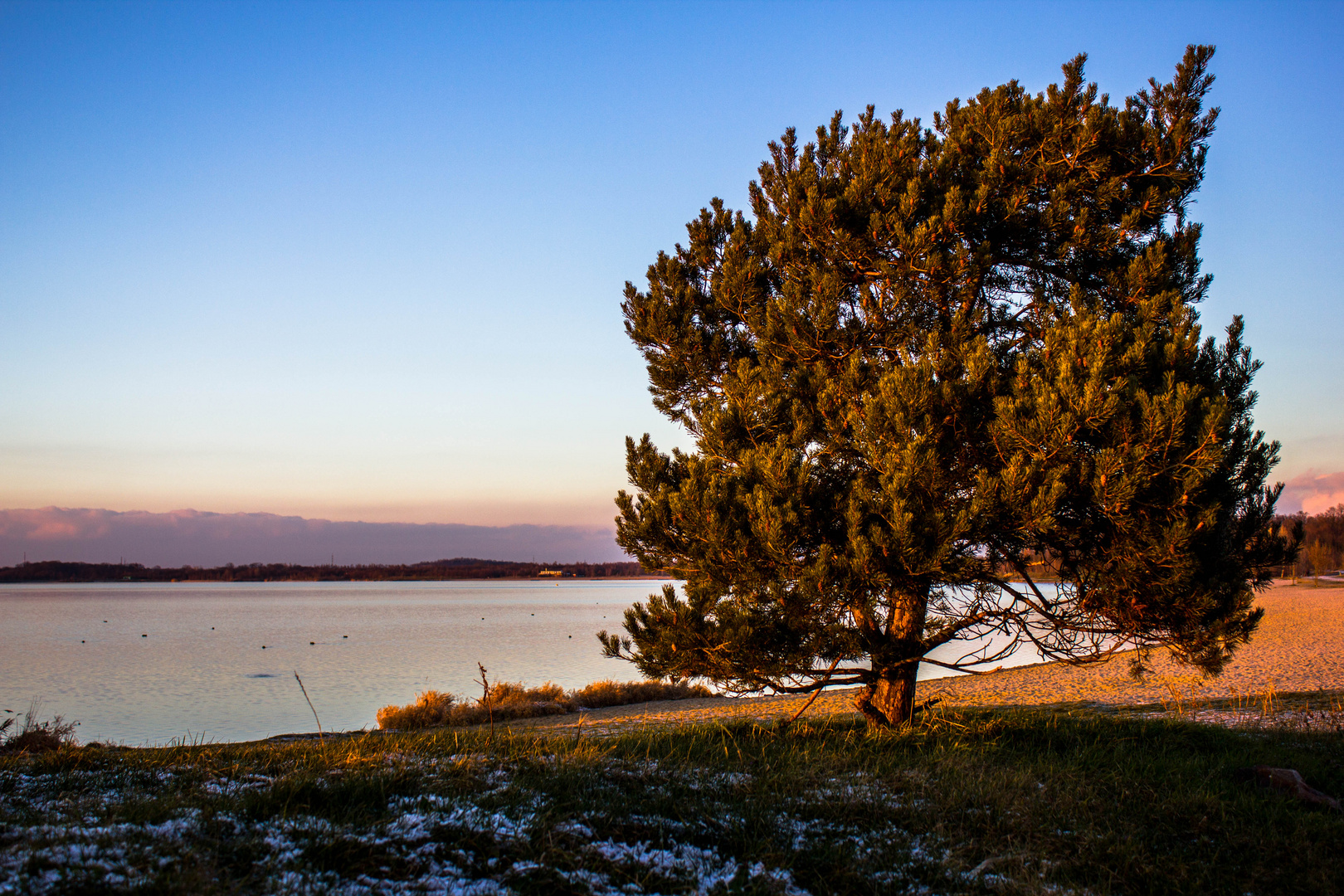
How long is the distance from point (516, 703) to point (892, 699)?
11.5 metres

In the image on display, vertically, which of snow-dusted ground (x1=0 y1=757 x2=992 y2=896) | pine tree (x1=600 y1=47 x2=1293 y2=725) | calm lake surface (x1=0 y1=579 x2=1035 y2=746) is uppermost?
pine tree (x1=600 y1=47 x2=1293 y2=725)

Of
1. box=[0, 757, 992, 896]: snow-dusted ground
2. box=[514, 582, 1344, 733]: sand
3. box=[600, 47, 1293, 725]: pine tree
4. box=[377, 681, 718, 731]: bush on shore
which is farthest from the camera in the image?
box=[377, 681, 718, 731]: bush on shore

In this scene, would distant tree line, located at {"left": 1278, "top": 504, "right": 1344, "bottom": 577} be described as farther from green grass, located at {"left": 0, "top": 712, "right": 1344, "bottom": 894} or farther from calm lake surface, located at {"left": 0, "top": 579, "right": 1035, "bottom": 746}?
green grass, located at {"left": 0, "top": 712, "right": 1344, "bottom": 894}

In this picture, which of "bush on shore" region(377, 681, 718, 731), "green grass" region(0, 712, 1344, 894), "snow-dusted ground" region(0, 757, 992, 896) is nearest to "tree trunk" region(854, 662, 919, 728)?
"green grass" region(0, 712, 1344, 894)

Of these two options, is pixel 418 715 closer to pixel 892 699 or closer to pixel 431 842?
pixel 892 699

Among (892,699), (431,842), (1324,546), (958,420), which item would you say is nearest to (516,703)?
(892,699)

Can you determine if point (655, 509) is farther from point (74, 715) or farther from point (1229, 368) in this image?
point (74, 715)

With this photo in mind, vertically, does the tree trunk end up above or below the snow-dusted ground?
below

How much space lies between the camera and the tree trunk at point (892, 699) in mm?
7371

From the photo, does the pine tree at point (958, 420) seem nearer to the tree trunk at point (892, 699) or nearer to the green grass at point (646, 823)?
the tree trunk at point (892, 699)

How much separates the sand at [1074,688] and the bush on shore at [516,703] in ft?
2.76

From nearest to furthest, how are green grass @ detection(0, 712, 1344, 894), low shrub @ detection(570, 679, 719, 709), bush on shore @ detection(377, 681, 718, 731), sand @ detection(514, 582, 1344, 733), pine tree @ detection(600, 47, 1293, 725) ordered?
green grass @ detection(0, 712, 1344, 894)
pine tree @ detection(600, 47, 1293, 725)
sand @ detection(514, 582, 1344, 733)
bush on shore @ detection(377, 681, 718, 731)
low shrub @ detection(570, 679, 719, 709)

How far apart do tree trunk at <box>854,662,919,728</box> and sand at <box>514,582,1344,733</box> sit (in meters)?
3.80

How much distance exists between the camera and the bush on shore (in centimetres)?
1548
